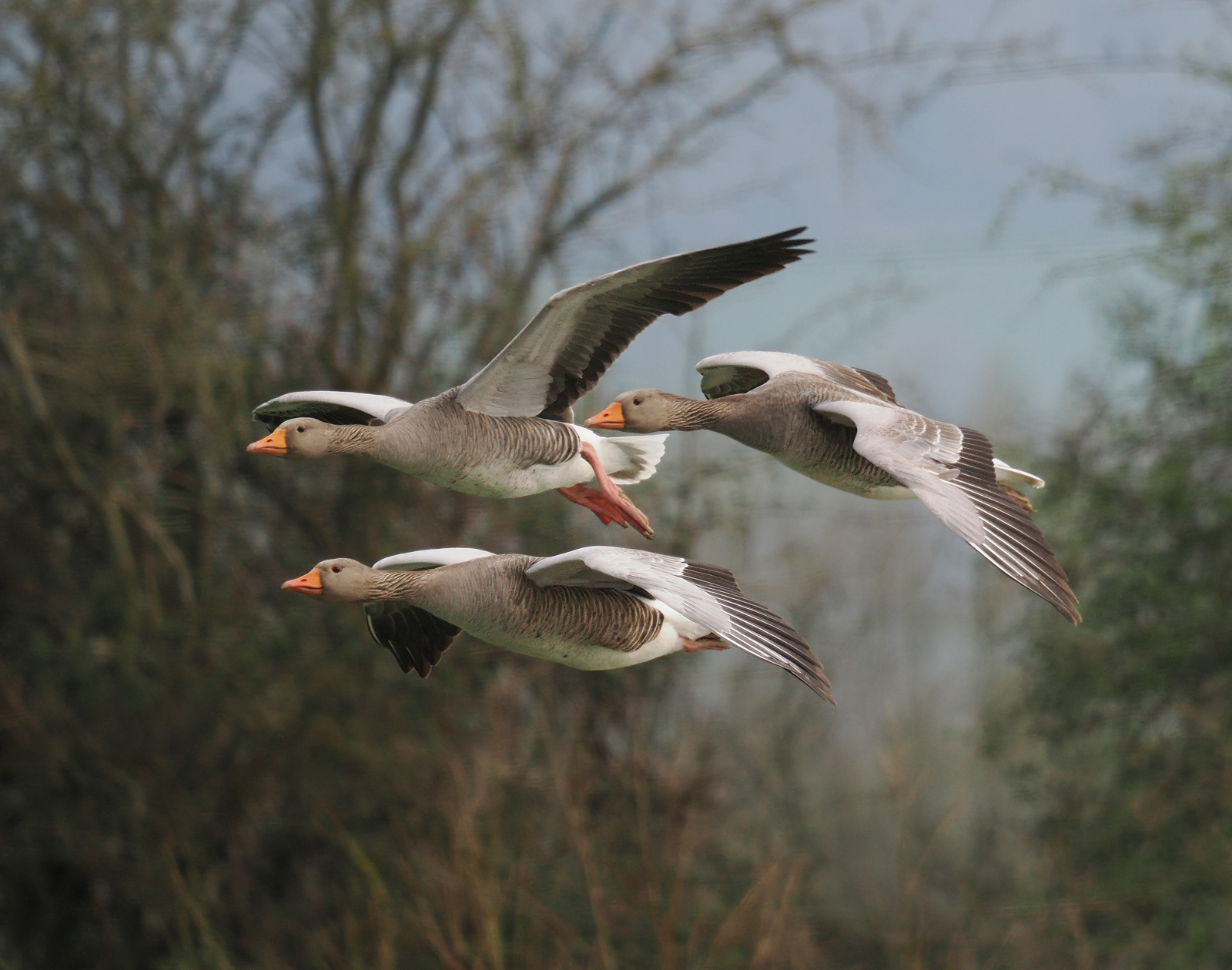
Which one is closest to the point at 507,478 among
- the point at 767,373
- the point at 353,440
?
the point at 353,440

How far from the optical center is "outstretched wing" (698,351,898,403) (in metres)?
3.83

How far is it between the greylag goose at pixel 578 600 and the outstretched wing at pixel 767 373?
0.92 m

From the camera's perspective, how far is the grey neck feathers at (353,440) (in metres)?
3.18

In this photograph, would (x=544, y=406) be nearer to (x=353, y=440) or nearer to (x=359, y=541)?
(x=353, y=440)

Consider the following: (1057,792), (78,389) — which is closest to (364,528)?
(78,389)

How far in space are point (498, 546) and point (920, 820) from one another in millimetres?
4058

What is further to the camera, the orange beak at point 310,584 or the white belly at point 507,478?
the white belly at point 507,478

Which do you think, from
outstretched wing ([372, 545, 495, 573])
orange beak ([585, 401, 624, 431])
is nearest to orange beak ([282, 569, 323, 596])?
outstretched wing ([372, 545, 495, 573])

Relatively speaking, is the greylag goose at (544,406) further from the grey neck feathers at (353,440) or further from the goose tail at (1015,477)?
the goose tail at (1015,477)

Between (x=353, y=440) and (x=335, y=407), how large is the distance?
2.09 feet

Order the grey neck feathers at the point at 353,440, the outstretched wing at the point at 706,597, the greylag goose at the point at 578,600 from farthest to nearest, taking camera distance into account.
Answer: the grey neck feathers at the point at 353,440
the greylag goose at the point at 578,600
the outstretched wing at the point at 706,597

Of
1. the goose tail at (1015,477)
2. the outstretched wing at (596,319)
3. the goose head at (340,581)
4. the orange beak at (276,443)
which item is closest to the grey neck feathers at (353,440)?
the orange beak at (276,443)

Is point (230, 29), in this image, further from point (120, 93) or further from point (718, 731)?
point (718, 731)

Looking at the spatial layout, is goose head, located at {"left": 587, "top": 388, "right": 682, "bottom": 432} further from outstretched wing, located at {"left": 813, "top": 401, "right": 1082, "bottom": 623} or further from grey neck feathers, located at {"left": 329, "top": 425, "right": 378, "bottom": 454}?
grey neck feathers, located at {"left": 329, "top": 425, "right": 378, "bottom": 454}
